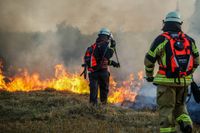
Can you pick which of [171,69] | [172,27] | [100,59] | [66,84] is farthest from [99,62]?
[66,84]

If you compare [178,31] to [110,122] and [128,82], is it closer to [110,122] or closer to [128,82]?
[110,122]

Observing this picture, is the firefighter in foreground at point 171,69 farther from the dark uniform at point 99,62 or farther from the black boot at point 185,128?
the dark uniform at point 99,62

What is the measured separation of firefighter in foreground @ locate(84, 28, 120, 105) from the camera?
12.4 m

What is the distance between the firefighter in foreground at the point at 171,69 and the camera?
7.18 metres

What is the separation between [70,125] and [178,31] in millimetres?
3357

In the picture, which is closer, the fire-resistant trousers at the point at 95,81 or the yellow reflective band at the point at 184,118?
the yellow reflective band at the point at 184,118

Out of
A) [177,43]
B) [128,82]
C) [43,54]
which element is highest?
[43,54]

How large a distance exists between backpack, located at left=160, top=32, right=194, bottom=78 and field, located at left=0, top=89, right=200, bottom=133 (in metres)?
2.29

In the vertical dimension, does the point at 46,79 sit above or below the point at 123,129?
above

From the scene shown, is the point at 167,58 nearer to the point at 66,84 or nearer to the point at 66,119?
the point at 66,119

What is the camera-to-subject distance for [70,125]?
9375 millimetres

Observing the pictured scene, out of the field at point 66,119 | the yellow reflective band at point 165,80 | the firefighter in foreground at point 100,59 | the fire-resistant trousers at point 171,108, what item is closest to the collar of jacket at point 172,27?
the yellow reflective band at point 165,80

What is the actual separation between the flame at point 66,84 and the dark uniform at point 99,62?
22.6 feet

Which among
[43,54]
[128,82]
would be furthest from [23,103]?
[43,54]
